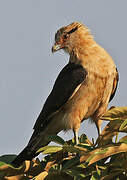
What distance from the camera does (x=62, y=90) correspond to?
24.4 feet

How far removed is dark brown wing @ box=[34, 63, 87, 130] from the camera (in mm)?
7262

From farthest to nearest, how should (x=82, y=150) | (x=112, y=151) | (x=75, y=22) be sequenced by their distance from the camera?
(x=75, y=22) < (x=82, y=150) < (x=112, y=151)

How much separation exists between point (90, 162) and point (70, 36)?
14.4ft

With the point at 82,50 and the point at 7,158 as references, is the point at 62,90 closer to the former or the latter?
Result: the point at 82,50

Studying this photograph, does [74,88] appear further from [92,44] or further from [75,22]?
[75,22]

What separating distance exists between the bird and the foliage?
215 centimetres

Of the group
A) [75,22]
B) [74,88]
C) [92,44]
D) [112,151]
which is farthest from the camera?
[75,22]

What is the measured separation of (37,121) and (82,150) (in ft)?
10.8

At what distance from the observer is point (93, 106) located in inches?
291

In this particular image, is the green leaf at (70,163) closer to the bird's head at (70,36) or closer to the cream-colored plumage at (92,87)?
the cream-colored plumage at (92,87)

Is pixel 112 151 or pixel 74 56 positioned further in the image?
pixel 74 56

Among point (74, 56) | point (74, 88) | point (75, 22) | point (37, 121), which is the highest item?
point (75, 22)

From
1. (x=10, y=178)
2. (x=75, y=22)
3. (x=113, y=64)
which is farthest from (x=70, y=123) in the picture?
(x=10, y=178)

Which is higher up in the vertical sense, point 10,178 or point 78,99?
point 78,99
